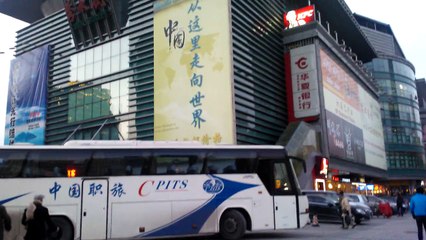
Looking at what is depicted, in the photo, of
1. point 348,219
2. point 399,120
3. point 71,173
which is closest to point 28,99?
point 71,173

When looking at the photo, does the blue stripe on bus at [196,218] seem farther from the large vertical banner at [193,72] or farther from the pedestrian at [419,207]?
the large vertical banner at [193,72]

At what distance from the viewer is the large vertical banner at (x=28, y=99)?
40000mm

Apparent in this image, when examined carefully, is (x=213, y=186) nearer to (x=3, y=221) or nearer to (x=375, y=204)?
(x=3, y=221)

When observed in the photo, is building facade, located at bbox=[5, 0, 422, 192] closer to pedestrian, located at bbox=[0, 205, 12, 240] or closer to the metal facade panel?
the metal facade panel

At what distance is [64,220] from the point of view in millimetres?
12938

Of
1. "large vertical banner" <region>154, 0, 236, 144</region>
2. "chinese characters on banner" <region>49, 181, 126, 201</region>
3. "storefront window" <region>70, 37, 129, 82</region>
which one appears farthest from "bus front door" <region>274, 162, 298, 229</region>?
"storefront window" <region>70, 37, 129, 82</region>

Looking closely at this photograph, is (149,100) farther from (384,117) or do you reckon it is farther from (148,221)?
(384,117)

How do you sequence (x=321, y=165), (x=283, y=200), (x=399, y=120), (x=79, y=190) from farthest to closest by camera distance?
1. (x=399, y=120)
2. (x=321, y=165)
3. (x=283, y=200)
4. (x=79, y=190)

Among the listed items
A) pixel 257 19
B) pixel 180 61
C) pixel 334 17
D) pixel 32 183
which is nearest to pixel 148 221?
pixel 32 183

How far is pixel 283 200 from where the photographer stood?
14.3m

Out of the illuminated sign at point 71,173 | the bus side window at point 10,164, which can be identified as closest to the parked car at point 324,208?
the illuminated sign at point 71,173

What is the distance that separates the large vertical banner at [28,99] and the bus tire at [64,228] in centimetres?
2873

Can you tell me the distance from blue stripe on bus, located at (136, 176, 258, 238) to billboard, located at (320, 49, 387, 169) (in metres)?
22.3

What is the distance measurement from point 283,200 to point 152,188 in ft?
14.7
